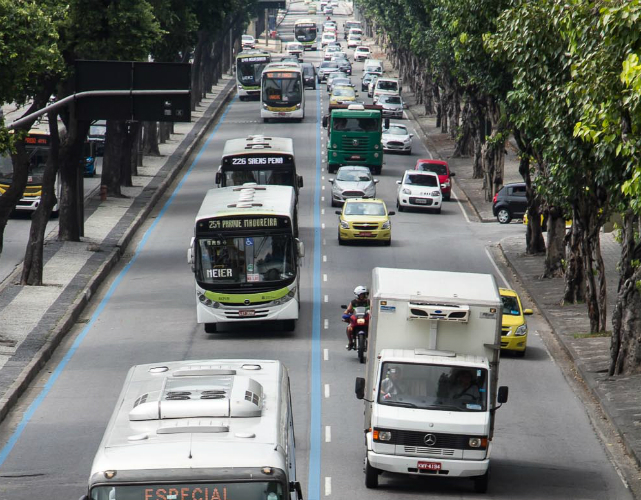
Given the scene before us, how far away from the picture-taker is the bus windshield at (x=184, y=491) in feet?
35.8

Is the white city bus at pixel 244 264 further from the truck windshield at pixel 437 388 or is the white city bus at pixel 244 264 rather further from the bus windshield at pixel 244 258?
the truck windshield at pixel 437 388

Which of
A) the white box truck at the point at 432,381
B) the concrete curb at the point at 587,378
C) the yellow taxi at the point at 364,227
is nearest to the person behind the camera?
the white box truck at the point at 432,381

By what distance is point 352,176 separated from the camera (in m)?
53.0

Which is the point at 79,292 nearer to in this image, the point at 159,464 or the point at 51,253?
the point at 51,253

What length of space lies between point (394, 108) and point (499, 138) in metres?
46.7

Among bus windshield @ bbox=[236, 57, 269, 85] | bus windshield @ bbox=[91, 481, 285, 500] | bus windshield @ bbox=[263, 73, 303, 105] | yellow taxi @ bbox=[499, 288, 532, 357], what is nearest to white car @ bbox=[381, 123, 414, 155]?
bus windshield @ bbox=[263, 73, 303, 105]

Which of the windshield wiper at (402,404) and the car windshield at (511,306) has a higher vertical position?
the windshield wiper at (402,404)

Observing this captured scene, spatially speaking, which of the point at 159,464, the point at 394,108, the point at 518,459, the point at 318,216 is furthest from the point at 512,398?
the point at 394,108

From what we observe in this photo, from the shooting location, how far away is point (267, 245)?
1160 inches

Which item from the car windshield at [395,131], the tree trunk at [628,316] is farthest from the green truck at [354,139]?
the tree trunk at [628,316]

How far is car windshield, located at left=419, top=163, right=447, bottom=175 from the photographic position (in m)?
56.9

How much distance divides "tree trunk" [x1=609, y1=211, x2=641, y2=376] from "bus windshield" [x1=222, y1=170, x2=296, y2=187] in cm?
1717

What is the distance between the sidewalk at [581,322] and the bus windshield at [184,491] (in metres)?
10.9

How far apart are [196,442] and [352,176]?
4196 centimetres
